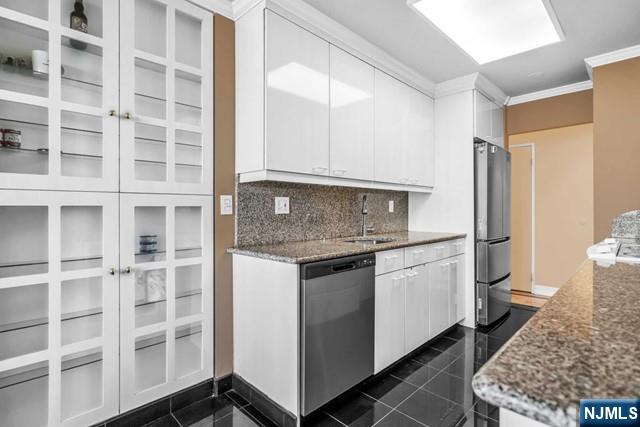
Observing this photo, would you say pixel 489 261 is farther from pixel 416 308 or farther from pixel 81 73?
pixel 81 73

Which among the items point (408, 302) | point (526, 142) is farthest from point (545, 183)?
point (408, 302)

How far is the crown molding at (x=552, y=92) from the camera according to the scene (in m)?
3.63

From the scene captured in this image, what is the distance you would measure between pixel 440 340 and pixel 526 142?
3.35m

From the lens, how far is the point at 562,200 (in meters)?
4.58

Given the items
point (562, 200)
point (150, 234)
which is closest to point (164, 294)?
point (150, 234)

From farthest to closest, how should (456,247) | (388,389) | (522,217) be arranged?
(522,217) → (456,247) → (388,389)

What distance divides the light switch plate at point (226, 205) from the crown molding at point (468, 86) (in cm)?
263

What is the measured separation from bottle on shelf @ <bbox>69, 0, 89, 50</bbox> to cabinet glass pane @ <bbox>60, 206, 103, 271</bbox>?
2.69 feet

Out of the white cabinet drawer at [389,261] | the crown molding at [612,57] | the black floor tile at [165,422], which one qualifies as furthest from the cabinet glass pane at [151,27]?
the crown molding at [612,57]

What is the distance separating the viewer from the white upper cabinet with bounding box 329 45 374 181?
246 centimetres

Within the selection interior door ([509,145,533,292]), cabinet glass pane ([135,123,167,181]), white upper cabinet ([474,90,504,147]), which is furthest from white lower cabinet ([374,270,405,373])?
interior door ([509,145,533,292])

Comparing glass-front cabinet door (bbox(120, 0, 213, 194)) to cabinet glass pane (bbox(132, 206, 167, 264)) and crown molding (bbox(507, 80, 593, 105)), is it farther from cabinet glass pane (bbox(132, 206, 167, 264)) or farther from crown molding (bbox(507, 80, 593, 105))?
crown molding (bbox(507, 80, 593, 105))

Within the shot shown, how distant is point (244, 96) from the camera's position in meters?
2.20

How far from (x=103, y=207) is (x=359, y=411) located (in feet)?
6.03
